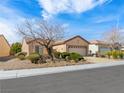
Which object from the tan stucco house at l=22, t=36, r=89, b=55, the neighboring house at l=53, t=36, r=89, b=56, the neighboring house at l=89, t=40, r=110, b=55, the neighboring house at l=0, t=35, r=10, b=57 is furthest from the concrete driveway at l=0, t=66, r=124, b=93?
the neighboring house at l=89, t=40, r=110, b=55

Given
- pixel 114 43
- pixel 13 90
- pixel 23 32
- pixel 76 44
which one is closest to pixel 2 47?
pixel 76 44

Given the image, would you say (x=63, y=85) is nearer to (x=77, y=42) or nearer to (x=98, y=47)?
(x=77, y=42)

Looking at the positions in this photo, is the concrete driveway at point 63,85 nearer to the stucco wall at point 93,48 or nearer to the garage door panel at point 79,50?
the garage door panel at point 79,50

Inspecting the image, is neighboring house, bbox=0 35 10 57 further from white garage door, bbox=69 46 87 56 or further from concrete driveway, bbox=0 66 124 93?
concrete driveway, bbox=0 66 124 93

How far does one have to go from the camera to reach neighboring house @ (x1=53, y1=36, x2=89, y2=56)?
35688mm

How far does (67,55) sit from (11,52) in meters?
24.8

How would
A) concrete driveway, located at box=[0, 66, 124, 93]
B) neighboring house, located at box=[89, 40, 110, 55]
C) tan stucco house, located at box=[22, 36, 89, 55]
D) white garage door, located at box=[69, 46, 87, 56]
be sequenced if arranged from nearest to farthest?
concrete driveway, located at box=[0, 66, 124, 93]
tan stucco house, located at box=[22, 36, 89, 55]
white garage door, located at box=[69, 46, 87, 56]
neighboring house, located at box=[89, 40, 110, 55]

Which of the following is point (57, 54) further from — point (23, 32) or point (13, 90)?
point (13, 90)

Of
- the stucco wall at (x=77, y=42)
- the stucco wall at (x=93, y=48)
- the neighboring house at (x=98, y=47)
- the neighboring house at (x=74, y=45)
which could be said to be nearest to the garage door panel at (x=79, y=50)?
the neighboring house at (x=74, y=45)

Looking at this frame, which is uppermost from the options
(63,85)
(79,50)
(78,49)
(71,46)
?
(71,46)

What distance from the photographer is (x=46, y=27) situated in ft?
75.0

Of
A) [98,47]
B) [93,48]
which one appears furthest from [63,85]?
[93,48]

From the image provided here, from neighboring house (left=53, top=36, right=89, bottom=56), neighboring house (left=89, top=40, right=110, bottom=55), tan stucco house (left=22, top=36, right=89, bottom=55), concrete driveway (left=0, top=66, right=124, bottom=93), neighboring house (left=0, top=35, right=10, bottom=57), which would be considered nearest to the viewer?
concrete driveway (left=0, top=66, right=124, bottom=93)

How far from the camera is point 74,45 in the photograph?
36469 mm
